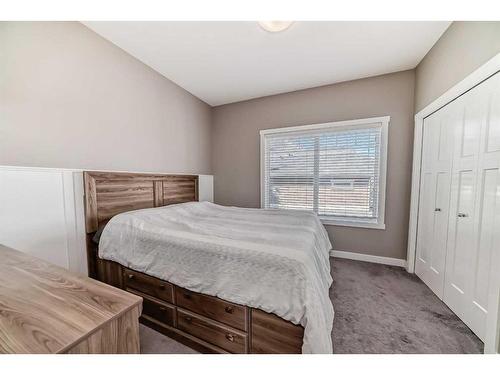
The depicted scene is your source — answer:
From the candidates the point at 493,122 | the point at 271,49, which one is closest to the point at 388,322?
the point at 493,122

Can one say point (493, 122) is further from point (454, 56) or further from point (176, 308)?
point (176, 308)

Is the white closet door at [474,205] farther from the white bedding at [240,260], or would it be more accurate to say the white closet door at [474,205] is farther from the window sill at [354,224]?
the white bedding at [240,260]

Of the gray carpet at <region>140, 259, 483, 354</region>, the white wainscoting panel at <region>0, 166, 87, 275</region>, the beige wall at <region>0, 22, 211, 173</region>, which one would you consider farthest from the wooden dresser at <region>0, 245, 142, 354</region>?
the beige wall at <region>0, 22, 211, 173</region>

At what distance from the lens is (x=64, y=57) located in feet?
5.18

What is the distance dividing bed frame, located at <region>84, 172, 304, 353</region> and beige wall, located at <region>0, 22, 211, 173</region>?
0.94 feet

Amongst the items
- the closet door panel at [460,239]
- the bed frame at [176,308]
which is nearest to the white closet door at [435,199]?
the closet door panel at [460,239]

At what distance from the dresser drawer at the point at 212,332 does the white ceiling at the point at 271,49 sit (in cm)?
231

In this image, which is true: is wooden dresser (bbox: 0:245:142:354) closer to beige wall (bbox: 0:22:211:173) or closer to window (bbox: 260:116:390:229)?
beige wall (bbox: 0:22:211:173)

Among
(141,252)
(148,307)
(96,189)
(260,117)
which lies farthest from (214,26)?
(148,307)

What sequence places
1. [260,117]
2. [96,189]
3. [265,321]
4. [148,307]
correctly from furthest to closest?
[260,117] → [96,189] → [148,307] → [265,321]

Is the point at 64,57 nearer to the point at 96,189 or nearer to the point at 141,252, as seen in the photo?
the point at 96,189

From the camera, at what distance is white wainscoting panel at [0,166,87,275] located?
1.27 meters
